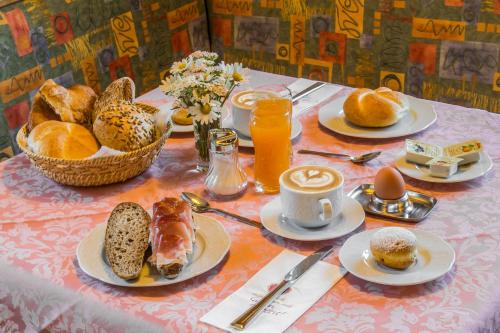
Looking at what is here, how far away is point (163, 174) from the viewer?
4.85 ft

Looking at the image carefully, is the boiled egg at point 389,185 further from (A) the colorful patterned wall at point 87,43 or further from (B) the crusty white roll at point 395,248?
(A) the colorful patterned wall at point 87,43

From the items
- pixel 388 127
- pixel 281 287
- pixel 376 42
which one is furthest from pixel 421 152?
pixel 376 42

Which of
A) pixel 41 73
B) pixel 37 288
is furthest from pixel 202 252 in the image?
pixel 41 73

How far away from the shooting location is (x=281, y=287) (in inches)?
41.6

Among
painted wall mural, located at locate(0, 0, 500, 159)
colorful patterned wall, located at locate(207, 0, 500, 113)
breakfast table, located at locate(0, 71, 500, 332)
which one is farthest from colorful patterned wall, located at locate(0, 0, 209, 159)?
breakfast table, located at locate(0, 71, 500, 332)

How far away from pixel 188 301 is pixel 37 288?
27 centimetres

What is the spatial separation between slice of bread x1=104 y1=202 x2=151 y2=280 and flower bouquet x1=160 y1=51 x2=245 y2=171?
283 mm

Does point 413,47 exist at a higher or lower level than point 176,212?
lower

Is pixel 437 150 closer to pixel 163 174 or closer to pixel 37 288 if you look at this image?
pixel 163 174

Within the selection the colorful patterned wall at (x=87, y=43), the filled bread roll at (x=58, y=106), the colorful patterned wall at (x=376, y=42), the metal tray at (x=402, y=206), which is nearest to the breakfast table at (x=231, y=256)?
the metal tray at (x=402, y=206)

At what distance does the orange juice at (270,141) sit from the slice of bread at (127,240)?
0.28 m

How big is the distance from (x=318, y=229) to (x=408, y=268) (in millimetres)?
186

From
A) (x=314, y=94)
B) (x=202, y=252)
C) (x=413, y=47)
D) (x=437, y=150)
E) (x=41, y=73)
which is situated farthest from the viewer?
(x=413, y=47)

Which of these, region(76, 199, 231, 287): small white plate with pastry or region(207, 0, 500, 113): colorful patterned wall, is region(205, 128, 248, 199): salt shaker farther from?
region(207, 0, 500, 113): colorful patterned wall
